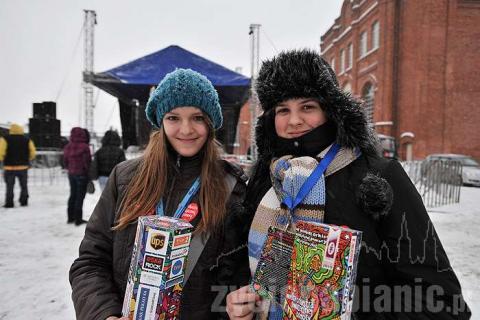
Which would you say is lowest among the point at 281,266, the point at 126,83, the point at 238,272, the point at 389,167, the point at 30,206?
the point at 30,206

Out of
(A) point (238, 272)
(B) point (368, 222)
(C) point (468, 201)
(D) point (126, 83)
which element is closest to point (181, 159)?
(A) point (238, 272)

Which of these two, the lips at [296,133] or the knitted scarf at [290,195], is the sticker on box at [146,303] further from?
the lips at [296,133]

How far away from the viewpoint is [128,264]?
1.40 metres

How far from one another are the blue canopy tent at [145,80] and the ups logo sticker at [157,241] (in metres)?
6.12

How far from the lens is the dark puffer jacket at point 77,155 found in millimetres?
6133

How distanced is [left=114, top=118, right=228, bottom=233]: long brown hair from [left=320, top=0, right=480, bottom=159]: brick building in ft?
68.0

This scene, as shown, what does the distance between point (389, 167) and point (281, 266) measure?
549mm

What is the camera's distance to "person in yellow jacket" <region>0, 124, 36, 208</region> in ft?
25.5

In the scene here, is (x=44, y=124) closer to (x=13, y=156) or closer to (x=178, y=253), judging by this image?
(x=13, y=156)

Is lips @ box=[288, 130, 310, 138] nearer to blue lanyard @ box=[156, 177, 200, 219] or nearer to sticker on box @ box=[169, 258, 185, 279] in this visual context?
blue lanyard @ box=[156, 177, 200, 219]

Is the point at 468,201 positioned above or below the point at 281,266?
below

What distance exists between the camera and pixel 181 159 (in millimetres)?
1627

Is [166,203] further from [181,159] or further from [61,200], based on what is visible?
[61,200]

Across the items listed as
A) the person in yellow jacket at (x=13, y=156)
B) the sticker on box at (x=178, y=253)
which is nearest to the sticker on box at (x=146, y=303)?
the sticker on box at (x=178, y=253)
